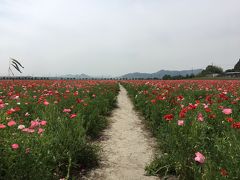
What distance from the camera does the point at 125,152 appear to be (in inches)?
248

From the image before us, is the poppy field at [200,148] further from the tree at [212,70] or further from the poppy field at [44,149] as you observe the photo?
the tree at [212,70]

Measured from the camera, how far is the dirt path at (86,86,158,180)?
5043mm

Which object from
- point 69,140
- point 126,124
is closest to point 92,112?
point 126,124

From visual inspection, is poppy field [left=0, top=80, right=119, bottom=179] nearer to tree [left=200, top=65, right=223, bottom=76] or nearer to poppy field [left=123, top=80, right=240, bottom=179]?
poppy field [left=123, top=80, right=240, bottom=179]

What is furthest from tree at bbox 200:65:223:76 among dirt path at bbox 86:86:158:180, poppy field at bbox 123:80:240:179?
poppy field at bbox 123:80:240:179

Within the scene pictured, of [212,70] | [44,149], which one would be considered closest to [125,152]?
[44,149]

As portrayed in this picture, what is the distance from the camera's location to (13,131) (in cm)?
455

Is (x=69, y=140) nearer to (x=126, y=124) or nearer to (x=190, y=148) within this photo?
(x=190, y=148)

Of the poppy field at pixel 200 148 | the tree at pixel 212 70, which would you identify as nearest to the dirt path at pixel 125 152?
the poppy field at pixel 200 148

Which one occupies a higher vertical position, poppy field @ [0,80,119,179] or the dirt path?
poppy field @ [0,80,119,179]

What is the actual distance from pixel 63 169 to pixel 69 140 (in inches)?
18.8

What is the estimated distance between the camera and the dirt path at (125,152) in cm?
504

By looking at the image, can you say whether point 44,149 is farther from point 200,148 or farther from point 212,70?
point 212,70

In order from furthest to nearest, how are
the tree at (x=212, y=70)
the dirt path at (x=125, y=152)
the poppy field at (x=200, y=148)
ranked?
the tree at (x=212, y=70)
the dirt path at (x=125, y=152)
the poppy field at (x=200, y=148)
